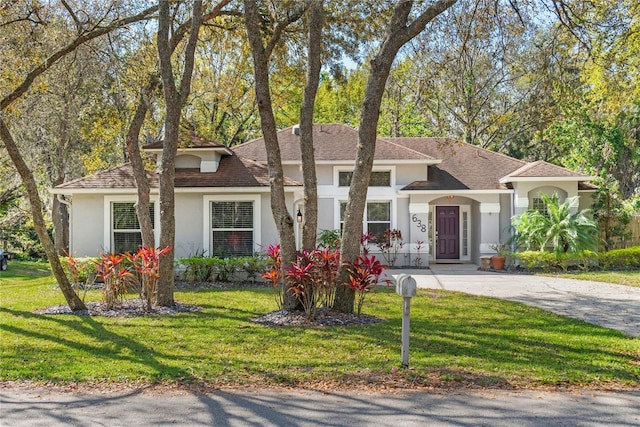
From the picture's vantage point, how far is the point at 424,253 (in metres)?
20.4

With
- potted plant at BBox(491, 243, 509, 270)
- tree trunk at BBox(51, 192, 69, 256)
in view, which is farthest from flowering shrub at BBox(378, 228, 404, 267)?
tree trunk at BBox(51, 192, 69, 256)

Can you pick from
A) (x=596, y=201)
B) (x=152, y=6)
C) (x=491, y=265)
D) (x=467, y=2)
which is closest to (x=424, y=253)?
(x=491, y=265)

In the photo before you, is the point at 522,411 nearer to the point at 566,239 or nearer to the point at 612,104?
the point at 612,104

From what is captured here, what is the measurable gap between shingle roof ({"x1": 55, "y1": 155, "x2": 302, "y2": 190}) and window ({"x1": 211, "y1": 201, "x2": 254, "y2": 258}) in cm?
65

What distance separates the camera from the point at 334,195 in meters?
20.5

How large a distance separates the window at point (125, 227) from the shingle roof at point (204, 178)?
2.29 feet

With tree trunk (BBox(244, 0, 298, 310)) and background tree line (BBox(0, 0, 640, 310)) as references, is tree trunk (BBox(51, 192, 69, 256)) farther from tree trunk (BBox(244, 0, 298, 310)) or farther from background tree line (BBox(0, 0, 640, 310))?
tree trunk (BBox(244, 0, 298, 310))

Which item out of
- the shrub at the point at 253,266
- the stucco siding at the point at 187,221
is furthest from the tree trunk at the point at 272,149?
the stucco siding at the point at 187,221

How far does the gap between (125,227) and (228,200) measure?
3137 mm

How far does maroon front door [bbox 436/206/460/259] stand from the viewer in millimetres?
22344

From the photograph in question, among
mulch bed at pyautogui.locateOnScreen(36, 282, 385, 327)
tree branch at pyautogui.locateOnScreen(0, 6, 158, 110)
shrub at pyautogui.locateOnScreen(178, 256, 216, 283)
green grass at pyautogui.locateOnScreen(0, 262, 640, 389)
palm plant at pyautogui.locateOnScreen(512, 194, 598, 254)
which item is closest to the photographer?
green grass at pyautogui.locateOnScreen(0, 262, 640, 389)

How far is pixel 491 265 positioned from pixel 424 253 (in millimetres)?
2224

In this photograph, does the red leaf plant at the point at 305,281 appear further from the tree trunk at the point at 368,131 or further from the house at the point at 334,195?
the house at the point at 334,195

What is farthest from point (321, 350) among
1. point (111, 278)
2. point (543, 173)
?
point (543, 173)
